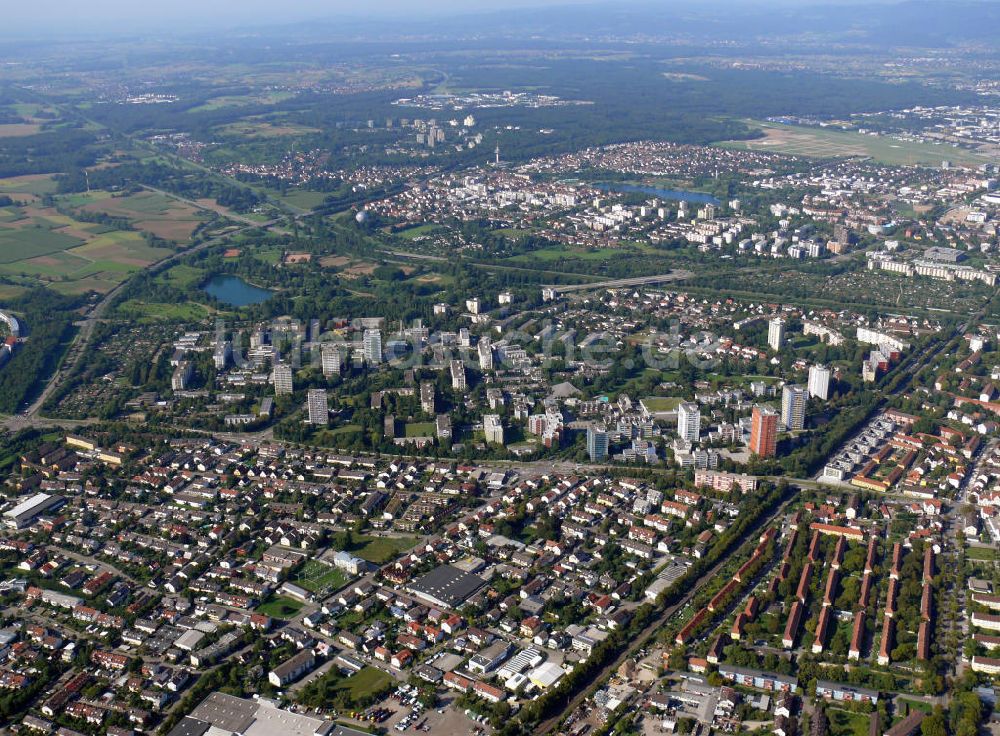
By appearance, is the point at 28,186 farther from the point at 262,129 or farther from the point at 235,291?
the point at 235,291

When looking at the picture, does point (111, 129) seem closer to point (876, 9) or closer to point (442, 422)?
point (442, 422)

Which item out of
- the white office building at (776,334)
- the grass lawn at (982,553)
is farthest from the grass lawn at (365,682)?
the white office building at (776,334)

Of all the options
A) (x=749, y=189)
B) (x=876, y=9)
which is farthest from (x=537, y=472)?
(x=876, y=9)

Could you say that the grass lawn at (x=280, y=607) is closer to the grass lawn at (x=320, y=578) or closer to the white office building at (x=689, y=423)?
the grass lawn at (x=320, y=578)

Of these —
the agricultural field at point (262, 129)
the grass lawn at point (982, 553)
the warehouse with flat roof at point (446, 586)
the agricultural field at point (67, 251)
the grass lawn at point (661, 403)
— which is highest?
the agricultural field at point (262, 129)

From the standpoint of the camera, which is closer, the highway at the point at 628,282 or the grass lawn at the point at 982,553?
the grass lawn at the point at 982,553

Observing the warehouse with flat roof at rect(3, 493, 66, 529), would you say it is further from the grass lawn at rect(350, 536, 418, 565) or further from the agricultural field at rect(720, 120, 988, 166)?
the agricultural field at rect(720, 120, 988, 166)
